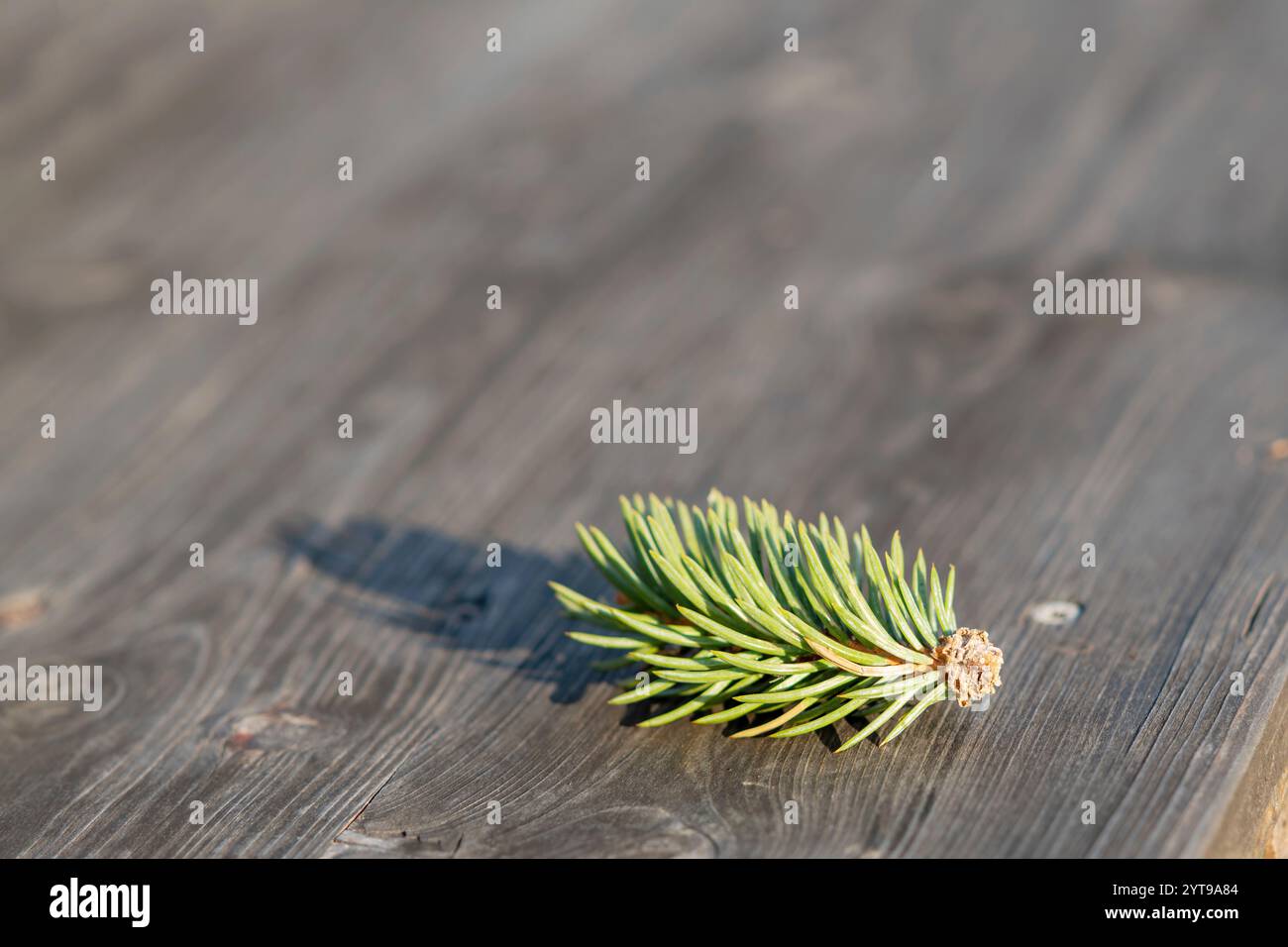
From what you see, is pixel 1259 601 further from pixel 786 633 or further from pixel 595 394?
pixel 595 394

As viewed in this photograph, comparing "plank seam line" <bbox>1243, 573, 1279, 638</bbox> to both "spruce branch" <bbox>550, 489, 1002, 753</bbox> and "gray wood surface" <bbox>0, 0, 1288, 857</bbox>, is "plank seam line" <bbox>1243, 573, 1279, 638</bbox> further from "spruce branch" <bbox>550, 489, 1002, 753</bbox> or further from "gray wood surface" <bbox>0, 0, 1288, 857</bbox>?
"spruce branch" <bbox>550, 489, 1002, 753</bbox>

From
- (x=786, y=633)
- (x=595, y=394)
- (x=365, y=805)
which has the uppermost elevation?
(x=595, y=394)

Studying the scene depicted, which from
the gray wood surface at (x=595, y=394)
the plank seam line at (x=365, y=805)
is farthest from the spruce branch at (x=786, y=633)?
the plank seam line at (x=365, y=805)

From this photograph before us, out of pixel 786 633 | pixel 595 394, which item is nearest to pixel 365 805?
pixel 786 633

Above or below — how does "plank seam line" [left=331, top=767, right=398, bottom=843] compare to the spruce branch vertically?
below

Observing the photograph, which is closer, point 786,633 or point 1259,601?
point 786,633

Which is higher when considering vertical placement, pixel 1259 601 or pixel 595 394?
pixel 595 394

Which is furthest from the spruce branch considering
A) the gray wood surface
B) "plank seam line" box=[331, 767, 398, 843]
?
"plank seam line" box=[331, 767, 398, 843]
